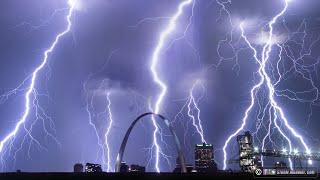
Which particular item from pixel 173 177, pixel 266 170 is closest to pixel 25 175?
pixel 173 177

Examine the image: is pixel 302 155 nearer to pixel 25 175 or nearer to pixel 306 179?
pixel 306 179

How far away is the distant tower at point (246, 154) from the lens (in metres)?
105

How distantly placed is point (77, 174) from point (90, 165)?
112409mm

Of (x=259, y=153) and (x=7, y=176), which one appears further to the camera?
(x=259, y=153)

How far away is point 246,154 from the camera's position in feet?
361

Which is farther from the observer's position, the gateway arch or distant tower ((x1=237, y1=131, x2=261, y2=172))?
distant tower ((x1=237, y1=131, x2=261, y2=172))

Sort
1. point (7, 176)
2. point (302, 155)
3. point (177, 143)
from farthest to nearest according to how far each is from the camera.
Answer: point (302, 155), point (177, 143), point (7, 176)

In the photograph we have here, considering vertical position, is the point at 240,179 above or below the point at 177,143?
below

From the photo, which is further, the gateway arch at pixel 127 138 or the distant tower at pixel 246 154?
the distant tower at pixel 246 154

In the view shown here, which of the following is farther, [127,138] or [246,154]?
[246,154]

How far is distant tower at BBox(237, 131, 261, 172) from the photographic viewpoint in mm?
105438

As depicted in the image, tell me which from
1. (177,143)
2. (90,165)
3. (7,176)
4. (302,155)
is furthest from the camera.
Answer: (90,165)

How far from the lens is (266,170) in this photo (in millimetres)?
89750

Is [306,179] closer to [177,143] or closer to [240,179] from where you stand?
→ [240,179]
